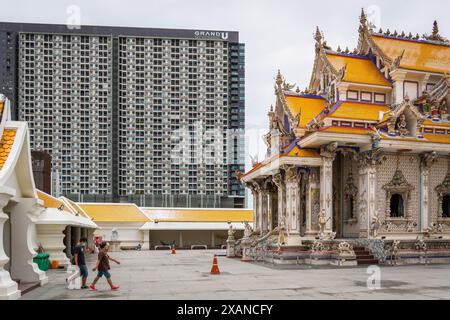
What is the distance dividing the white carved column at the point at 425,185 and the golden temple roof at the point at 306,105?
21.6ft

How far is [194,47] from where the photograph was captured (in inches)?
3728

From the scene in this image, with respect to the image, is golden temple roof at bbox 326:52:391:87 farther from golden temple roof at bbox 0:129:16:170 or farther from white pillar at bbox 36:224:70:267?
golden temple roof at bbox 0:129:16:170

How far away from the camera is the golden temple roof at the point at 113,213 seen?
177 feet

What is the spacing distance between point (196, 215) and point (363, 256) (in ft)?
117

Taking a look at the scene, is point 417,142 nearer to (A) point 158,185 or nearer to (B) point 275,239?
(B) point 275,239

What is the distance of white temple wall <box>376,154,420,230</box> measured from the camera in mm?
26047

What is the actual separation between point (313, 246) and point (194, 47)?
75.7m

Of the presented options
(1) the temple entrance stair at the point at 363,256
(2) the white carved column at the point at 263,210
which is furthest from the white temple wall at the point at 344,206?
(2) the white carved column at the point at 263,210

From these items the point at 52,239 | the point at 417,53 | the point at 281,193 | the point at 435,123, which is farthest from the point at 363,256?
the point at 52,239

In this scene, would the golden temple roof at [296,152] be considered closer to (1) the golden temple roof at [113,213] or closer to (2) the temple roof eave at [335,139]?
(2) the temple roof eave at [335,139]

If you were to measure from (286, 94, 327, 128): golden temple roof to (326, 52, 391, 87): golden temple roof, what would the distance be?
95.3 inches

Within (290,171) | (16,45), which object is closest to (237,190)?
(16,45)

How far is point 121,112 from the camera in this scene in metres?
91.6

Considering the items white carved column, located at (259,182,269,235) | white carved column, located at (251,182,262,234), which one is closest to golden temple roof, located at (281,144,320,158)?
white carved column, located at (259,182,269,235)
